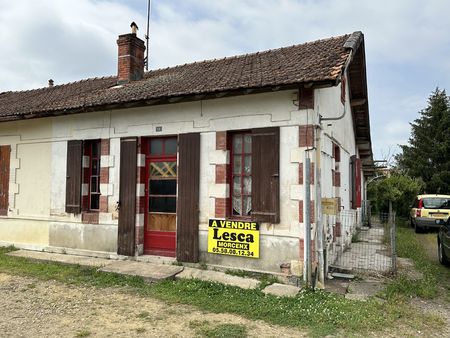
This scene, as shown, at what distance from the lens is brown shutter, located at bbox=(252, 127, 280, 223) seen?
680 centimetres

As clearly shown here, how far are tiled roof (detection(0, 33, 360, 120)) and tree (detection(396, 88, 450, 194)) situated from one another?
64.9 feet

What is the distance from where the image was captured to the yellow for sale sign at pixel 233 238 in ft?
22.7

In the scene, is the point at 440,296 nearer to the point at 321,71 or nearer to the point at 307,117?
the point at 307,117

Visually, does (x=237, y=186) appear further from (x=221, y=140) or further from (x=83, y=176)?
(x=83, y=176)

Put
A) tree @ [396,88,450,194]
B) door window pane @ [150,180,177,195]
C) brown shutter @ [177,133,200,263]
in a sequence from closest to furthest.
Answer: brown shutter @ [177,133,200,263], door window pane @ [150,180,177,195], tree @ [396,88,450,194]

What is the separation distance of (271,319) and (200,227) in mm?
2867

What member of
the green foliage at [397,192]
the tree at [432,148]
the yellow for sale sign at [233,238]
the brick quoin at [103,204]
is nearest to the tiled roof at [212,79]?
the brick quoin at [103,204]

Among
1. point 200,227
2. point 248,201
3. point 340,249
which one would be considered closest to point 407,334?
point 248,201

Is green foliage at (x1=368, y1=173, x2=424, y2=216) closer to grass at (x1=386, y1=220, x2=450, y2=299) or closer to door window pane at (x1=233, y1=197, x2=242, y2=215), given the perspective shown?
grass at (x1=386, y1=220, x2=450, y2=299)

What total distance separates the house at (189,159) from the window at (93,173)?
0.03 meters

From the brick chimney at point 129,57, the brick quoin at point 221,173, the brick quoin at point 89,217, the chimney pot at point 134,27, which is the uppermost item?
the chimney pot at point 134,27

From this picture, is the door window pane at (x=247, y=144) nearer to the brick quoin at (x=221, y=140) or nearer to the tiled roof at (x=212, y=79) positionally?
the brick quoin at (x=221, y=140)

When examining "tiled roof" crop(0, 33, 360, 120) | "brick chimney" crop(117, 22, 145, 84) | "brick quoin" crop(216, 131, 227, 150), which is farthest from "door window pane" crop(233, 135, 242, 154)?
"brick chimney" crop(117, 22, 145, 84)

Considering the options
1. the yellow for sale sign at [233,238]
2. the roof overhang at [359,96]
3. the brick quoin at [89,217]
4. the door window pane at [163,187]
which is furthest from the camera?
the roof overhang at [359,96]
